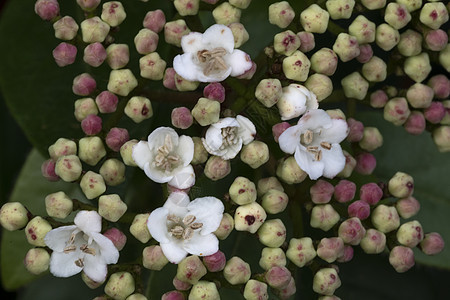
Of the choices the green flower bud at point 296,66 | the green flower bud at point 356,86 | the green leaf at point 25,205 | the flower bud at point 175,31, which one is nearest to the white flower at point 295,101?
the green flower bud at point 296,66

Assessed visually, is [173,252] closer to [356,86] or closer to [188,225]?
[188,225]

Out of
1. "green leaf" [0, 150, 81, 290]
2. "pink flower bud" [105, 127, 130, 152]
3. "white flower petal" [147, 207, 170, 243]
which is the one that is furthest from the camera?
"green leaf" [0, 150, 81, 290]

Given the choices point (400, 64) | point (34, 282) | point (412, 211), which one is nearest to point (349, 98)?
point (400, 64)

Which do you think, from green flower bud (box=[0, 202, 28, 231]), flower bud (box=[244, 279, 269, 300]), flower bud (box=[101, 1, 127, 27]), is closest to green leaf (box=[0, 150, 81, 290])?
green flower bud (box=[0, 202, 28, 231])

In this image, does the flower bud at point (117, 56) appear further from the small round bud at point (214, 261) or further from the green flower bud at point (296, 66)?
the small round bud at point (214, 261)

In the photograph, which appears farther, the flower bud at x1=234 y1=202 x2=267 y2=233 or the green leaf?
the green leaf

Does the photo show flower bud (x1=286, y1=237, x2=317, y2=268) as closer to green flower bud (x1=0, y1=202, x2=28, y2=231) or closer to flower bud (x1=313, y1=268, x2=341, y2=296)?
flower bud (x1=313, y1=268, x2=341, y2=296)

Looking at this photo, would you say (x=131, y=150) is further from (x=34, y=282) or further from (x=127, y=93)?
(x=34, y=282)

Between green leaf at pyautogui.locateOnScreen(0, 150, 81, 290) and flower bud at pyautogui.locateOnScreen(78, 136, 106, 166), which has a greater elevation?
flower bud at pyautogui.locateOnScreen(78, 136, 106, 166)
